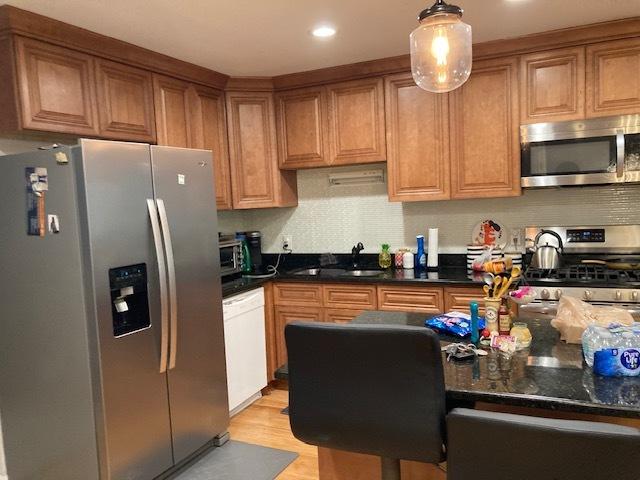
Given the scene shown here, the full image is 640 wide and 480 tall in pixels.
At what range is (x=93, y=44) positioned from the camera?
2.64 meters

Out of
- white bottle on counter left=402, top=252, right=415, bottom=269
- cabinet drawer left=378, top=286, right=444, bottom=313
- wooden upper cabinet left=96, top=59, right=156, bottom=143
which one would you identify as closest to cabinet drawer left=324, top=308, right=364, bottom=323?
cabinet drawer left=378, top=286, right=444, bottom=313

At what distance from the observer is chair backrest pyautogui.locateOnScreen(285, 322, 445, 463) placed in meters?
1.18

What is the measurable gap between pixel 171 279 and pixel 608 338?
189cm

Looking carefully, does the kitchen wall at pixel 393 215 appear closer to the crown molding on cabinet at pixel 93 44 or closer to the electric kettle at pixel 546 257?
the electric kettle at pixel 546 257

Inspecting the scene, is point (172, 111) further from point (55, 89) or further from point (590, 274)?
point (590, 274)

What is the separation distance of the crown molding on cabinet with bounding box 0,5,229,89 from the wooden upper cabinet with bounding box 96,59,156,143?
61mm

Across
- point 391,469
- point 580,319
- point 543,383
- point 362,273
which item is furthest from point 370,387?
point 362,273

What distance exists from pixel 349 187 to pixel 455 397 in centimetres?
281

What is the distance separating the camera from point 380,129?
3521 millimetres

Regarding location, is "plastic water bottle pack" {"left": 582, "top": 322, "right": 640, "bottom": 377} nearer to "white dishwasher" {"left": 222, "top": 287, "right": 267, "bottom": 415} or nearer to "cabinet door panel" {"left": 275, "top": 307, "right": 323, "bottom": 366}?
"white dishwasher" {"left": 222, "top": 287, "right": 267, "bottom": 415}

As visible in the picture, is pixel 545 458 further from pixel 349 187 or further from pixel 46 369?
pixel 349 187

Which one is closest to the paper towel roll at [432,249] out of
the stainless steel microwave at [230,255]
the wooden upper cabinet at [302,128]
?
the wooden upper cabinet at [302,128]

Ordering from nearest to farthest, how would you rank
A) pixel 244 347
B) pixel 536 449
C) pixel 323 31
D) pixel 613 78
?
1. pixel 536 449
2. pixel 323 31
3. pixel 613 78
4. pixel 244 347

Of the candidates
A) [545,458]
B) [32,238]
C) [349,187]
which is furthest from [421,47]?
[349,187]
